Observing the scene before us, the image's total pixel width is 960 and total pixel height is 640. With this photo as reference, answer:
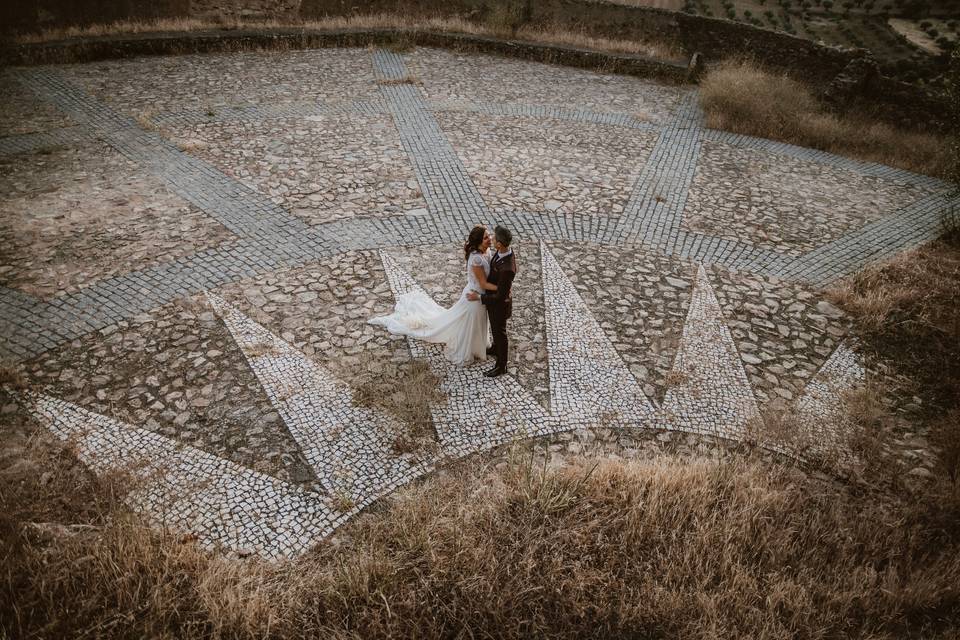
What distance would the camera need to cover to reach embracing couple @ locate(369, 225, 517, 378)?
18.5ft

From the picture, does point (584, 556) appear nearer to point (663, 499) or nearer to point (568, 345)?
point (663, 499)

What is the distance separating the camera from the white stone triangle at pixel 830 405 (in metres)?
5.69

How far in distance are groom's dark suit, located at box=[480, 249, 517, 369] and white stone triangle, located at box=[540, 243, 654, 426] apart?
778 millimetres

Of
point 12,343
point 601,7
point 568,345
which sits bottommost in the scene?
point 12,343

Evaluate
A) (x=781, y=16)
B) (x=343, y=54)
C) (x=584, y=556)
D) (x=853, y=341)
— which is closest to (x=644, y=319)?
(x=853, y=341)

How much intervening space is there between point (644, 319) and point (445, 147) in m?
6.03

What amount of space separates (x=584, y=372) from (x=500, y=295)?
155 centimetres

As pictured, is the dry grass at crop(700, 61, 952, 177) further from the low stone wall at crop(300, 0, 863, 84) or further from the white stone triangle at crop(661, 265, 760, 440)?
the white stone triangle at crop(661, 265, 760, 440)

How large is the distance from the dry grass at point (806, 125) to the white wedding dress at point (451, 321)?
33.3 feet

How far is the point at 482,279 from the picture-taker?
18.7 ft

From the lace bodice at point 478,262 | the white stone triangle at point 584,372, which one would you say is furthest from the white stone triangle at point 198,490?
the white stone triangle at point 584,372

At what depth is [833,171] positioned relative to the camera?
11.7 metres

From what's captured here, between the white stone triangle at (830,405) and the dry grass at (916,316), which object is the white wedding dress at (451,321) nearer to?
the white stone triangle at (830,405)

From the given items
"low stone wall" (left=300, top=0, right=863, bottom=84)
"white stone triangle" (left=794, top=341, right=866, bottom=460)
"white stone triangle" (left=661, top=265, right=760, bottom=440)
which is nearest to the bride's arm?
"white stone triangle" (left=661, top=265, right=760, bottom=440)
